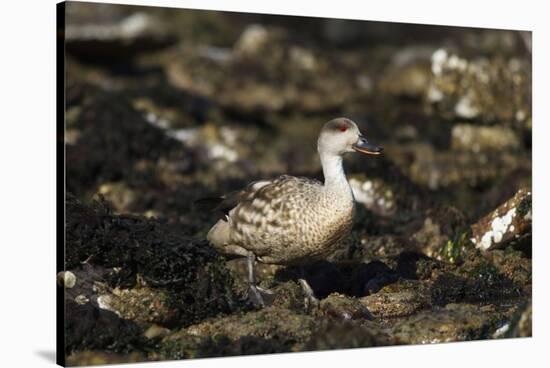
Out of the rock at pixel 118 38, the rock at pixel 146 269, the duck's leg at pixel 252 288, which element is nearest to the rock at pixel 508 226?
the duck's leg at pixel 252 288

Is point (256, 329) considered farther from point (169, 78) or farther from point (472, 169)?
point (169, 78)

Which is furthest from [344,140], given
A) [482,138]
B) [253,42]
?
[253,42]

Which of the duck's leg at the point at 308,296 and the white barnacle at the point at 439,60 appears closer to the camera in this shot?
the duck's leg at the point at 308,296

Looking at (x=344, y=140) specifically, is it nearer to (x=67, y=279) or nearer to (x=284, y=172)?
(x=67, y=279)

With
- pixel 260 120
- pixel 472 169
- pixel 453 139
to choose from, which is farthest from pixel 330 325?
pixel 260 120

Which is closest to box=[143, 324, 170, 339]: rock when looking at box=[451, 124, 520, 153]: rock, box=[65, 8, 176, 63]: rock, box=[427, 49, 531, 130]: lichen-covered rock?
box=[427, 49, 531, 130]: lichen-covered rock

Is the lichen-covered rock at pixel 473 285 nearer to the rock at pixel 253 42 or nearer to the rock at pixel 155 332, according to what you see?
the rock at pixel 155 332

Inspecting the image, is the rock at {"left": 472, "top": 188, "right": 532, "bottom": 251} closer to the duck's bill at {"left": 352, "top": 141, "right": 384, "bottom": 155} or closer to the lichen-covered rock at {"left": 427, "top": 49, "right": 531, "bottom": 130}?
the duck's bill at {"left": 352, "top": 141, "right": 384, "bottom": 155}
